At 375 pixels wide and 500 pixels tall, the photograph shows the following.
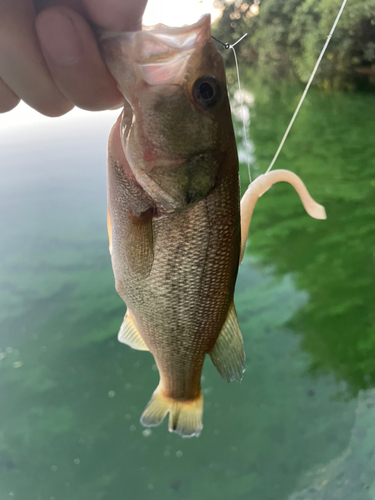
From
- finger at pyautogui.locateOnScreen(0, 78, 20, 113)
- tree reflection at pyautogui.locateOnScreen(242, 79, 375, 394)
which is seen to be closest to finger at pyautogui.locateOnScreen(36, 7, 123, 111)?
finger at pyautogui.locateOnScreen(0, 78, 20, 113)

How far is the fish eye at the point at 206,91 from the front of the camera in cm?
76

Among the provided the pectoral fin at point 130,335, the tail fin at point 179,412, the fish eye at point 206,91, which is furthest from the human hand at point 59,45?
the tail fin at point 179,412

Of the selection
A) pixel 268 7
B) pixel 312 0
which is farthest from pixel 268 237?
pixel 268 7

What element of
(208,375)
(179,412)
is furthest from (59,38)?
(208,375)

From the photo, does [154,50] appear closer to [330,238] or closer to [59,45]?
A: [59,45]

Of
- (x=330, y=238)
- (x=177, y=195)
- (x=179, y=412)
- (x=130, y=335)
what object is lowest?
(x=330, y=238)

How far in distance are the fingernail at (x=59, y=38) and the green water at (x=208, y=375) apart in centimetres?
241

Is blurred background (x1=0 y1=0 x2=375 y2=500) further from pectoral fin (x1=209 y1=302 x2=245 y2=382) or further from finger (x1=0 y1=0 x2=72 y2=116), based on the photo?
finger (x1=0 y1=0 x2=72 y2=116)

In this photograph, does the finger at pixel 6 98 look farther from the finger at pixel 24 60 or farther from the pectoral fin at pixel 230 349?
the pectoral fin at pixel 230 349

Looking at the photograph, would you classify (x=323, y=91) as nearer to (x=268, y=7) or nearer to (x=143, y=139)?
(x=268, y=7)

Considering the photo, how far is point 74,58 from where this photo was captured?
26.2 inches

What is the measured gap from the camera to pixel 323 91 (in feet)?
44.2

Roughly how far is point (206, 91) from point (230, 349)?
731 mm

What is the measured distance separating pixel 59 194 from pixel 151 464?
14.4 ft
